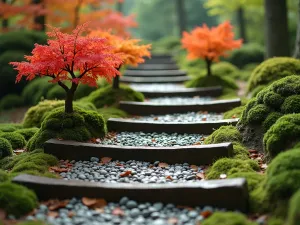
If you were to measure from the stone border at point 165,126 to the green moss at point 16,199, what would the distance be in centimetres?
303

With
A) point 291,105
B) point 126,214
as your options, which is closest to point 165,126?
point 291,105

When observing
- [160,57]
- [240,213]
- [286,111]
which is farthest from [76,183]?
[160,57]

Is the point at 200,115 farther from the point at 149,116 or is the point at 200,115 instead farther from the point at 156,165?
the point at 156,165

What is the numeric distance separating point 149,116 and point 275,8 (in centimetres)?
468

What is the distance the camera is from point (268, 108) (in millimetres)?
5977

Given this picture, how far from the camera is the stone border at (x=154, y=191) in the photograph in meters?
4.47

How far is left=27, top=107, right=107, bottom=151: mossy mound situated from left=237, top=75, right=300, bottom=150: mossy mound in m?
2.54

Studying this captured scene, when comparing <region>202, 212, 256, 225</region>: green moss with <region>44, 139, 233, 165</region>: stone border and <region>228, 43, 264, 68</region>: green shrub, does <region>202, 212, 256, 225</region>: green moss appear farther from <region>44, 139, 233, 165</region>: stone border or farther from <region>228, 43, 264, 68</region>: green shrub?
<region>228, 43, 264, 68</region>: green shrub

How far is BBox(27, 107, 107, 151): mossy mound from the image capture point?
20.6 feet

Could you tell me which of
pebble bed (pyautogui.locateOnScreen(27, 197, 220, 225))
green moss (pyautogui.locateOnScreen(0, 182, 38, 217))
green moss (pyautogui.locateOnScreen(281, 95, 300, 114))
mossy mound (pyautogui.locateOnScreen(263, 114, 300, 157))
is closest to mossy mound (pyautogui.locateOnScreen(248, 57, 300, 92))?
green moss (pyautogui.locateOnScreen(281, 95, 300, 114))

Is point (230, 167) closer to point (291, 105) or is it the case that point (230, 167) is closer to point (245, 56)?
point (291, 105)

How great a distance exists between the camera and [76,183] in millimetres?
4859

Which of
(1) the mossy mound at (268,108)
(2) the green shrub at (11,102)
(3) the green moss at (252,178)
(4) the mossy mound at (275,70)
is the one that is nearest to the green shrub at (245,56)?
(4) the mossy mound at (275,70)

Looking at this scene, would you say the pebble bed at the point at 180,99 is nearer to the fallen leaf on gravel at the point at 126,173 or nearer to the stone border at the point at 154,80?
the stone border at the point at 154,80
